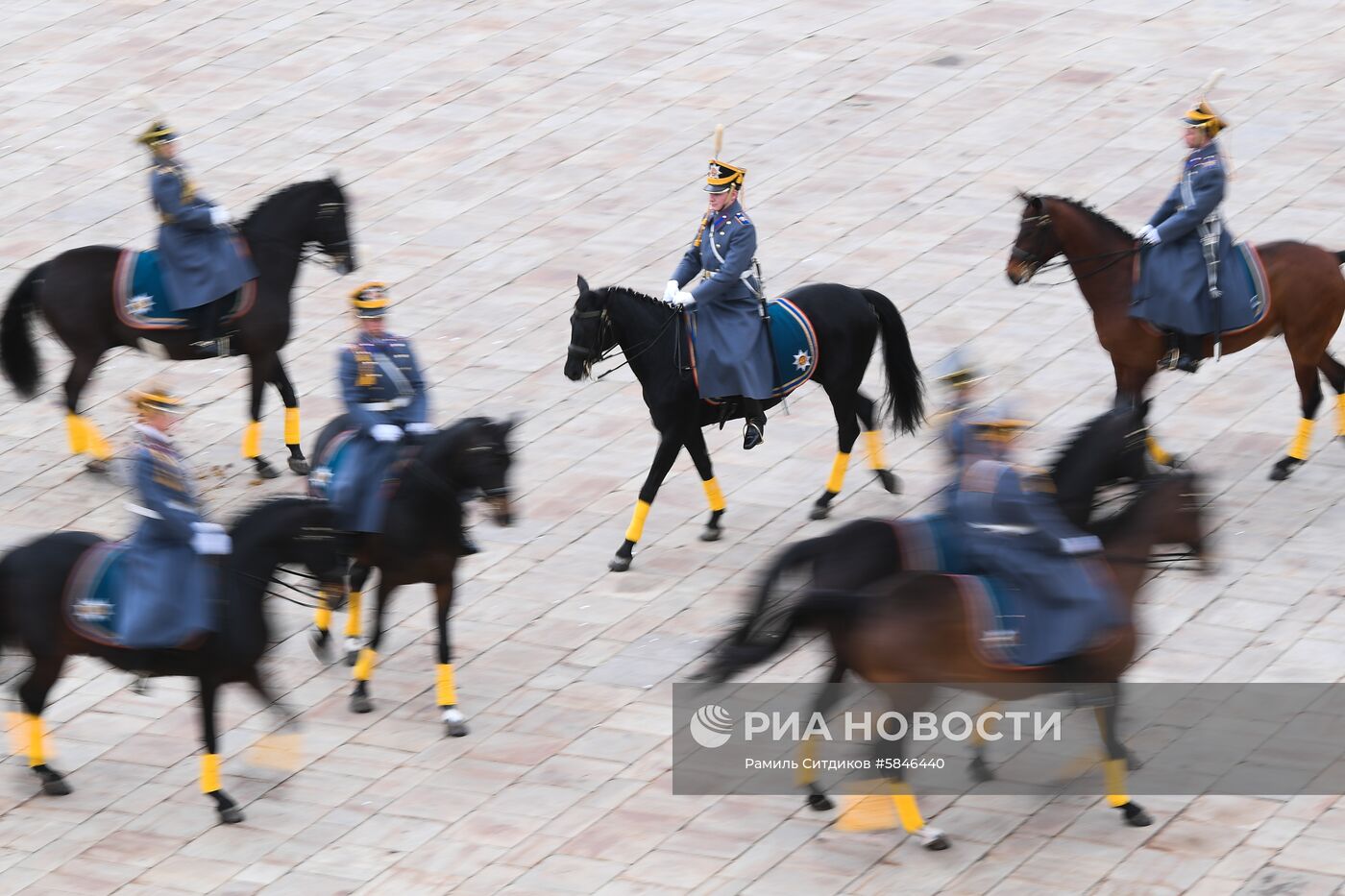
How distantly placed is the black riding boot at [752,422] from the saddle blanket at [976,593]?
11.2 ft

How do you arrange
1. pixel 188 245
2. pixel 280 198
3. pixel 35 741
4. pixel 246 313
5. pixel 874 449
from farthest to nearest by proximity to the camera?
1. pixel 280 198
2. pixel 246 313
3. pixel 188 245
4. pixel 874 449
5. pixel 35 741

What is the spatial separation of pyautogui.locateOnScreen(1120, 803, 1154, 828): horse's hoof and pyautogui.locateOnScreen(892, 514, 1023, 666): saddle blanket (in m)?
1.07

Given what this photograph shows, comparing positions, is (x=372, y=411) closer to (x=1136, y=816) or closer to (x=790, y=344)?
(x=790, y=344)

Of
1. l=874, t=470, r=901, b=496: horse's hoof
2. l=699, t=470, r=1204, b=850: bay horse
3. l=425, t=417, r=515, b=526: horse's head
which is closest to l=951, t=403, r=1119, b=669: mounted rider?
l=699, t=470, r=1204, b=850: bay horse

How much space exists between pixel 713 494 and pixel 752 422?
537 mm

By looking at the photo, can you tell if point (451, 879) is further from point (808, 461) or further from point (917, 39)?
point (917, 39)

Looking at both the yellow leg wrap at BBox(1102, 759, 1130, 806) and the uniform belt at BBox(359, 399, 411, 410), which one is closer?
the yellow leg wrap at BBox(1102, 759, 1130, 806)

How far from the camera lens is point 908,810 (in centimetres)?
1032

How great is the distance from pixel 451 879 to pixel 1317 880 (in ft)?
13.4

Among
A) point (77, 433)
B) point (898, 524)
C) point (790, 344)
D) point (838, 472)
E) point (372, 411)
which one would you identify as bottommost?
point (838, 472)

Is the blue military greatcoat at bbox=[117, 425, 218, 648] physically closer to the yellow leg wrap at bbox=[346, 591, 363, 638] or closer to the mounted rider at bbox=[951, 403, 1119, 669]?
the yellow leg wrap at bbox=[346, 591, 363, 638]

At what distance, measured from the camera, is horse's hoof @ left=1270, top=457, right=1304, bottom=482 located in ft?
46.3

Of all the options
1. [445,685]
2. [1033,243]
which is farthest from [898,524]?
[1033,243]

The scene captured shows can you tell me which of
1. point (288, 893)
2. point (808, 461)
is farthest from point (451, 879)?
point (808, 461)
